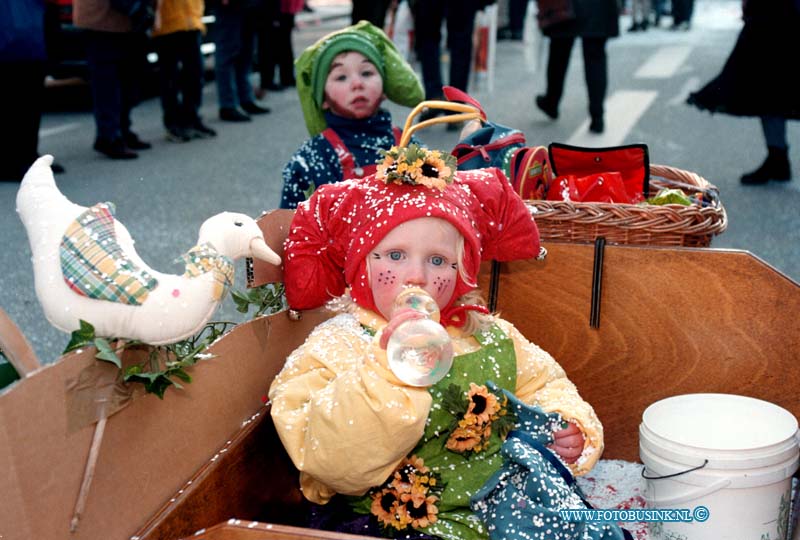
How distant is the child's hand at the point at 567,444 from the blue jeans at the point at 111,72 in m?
4.56

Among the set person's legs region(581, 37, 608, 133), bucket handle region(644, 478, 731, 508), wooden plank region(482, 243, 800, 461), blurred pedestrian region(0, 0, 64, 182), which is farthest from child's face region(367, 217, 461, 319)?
person's legs region(581, 37, 608, 133)

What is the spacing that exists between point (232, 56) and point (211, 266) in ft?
19.0


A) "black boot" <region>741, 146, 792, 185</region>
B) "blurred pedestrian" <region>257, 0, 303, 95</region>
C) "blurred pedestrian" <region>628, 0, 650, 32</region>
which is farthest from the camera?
"blurred pedestrian" <region>628, 0, 650, 32</region>

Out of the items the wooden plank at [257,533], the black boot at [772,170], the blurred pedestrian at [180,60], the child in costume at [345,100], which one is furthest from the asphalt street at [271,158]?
the wooden plank at [257,533]

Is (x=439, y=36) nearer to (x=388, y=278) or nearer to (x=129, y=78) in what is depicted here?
(x=129, y=78)

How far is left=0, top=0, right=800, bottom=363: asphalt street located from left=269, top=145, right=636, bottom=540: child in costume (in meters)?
1.68

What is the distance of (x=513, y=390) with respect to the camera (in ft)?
6.28

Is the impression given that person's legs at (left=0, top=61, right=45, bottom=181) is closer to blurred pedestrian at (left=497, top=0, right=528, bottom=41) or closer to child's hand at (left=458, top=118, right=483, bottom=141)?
child's hand at (left=458, top=118, right=483, bottom=141)

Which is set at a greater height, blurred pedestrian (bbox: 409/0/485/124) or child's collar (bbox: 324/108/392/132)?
child's collar (bbox: 324/108/392/132)

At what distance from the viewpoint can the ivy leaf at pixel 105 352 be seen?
1.43 meters

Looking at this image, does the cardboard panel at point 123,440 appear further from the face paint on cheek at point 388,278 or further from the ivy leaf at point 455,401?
the ivy leaf at point 455,401

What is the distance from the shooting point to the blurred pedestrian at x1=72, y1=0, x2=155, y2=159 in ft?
18.0

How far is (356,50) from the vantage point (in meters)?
2.85

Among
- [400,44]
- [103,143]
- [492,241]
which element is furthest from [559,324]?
[400,44]
